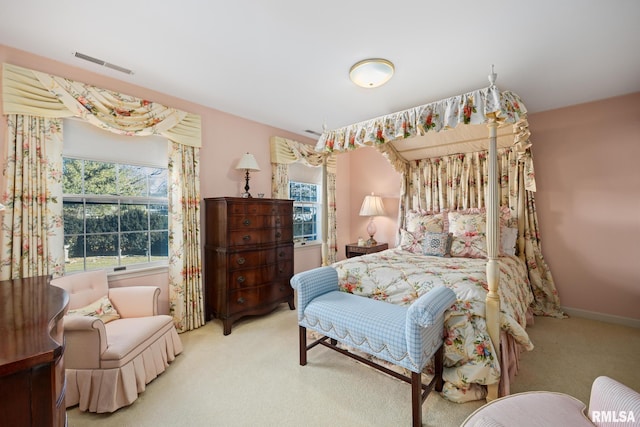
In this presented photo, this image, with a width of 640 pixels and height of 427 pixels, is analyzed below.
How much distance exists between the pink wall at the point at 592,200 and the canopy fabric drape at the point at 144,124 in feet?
13.4

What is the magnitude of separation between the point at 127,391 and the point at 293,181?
10.1 ft

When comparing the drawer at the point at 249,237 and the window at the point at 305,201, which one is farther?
the window at the point at 305,201

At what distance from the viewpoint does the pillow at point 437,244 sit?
2934 mm

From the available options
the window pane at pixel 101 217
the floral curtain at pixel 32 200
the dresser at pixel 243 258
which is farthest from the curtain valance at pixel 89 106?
the dresser at pixel 243 258

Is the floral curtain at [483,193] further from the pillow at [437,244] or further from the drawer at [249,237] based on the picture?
the drawer at [249,237]

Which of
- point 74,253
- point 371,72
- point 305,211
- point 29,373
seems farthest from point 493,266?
point 74,253

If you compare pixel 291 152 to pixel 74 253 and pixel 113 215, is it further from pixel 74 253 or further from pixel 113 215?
pixel 74 253

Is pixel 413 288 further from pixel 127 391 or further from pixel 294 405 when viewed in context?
pixel 127 391

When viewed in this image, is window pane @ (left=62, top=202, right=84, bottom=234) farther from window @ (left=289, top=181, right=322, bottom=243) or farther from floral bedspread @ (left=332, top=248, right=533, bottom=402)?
window @ (left=289, top=181, right=322, bottom=243)

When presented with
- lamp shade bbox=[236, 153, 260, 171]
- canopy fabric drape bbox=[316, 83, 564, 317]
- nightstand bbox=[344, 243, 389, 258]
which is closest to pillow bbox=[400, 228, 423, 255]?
canopy fabric drape bbox=[316, 83, 564, 317]

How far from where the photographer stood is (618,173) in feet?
9.20

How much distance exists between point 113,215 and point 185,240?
2.23 ft

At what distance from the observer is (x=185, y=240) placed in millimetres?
2789

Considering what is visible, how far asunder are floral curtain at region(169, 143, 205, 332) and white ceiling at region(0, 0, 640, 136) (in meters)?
0.73
